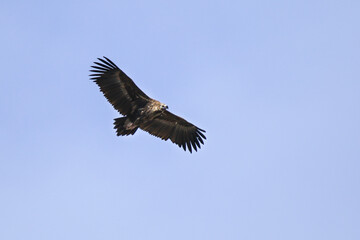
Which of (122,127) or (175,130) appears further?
(175,130)

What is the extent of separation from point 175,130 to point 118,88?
12.5ft

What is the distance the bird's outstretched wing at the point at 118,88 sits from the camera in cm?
2939

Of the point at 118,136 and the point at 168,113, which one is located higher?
the point at 168,113

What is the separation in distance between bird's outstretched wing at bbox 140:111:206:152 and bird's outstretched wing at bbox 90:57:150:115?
59.4 inches

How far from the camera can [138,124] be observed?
2986 cm

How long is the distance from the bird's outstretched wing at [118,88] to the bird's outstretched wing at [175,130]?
4.95ft

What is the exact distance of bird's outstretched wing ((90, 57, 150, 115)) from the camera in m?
29.4

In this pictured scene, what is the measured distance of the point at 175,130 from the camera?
104 ft

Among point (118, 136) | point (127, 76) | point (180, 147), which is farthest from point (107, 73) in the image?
point (180, 147)

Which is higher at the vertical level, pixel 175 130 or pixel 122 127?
pixel 175 130

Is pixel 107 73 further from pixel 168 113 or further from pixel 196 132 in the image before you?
pixel 196 132

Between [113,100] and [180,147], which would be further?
[180,147]

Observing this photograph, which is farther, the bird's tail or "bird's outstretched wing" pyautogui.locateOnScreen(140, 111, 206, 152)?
"bird's outstretched wing" pyautogui.locateOnScreen(140, 111, 206, 152)

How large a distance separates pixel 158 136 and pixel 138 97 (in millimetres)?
2606
